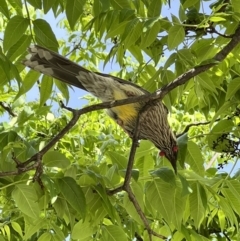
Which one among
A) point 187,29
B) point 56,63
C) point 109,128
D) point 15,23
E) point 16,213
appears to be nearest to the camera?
point 15,23

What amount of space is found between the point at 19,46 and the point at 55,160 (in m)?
0.59

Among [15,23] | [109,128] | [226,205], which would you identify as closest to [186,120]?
[109,128]

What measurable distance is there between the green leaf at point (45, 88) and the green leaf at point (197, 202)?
813 mm

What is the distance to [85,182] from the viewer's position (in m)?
2.11

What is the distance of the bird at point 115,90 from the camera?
2502mm

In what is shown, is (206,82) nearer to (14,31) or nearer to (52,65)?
(52,65)

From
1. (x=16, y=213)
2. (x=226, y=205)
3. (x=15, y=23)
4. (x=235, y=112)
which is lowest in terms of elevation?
(x=16, y=213)

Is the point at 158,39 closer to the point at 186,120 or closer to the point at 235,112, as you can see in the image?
the point at 235,112

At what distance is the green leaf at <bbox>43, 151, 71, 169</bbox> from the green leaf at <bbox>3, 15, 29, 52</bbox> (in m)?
0.48

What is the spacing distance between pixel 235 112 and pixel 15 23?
44.9 inches

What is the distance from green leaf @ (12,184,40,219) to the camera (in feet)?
6.31

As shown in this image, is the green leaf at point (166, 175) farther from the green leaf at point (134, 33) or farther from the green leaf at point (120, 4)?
the green leaf at point (120, 4)

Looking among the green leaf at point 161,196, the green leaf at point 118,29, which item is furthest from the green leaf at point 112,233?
the green leaf at point 118,29

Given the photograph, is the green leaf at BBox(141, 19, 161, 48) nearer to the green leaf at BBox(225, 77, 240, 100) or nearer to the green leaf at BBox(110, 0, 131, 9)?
the green leaf at BBox(110, 0, 131, 9)
